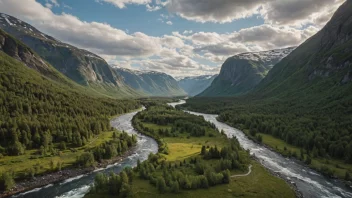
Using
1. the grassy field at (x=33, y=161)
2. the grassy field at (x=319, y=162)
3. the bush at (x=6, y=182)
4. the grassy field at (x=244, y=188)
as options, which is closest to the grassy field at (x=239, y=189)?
the grassy field at (x=244, y=188)

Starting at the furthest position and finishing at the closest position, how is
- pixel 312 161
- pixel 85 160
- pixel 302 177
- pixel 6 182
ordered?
pixel 312 161 → pixel 85 160 → pixel 302 177 → pixel 6 182

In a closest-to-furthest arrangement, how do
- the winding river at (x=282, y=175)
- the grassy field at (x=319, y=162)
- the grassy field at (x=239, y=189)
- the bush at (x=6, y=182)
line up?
the grassy field at (x=239, y=189) → the winding river at (x=282, y=175) → the bush at (x=6, y=182) → the grassy field at (x=319, y=162)

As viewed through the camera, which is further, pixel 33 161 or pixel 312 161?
pixel 312 161

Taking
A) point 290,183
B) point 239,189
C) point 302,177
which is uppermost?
point 302,177

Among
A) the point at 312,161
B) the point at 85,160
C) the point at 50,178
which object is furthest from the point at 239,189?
the point at 50,178

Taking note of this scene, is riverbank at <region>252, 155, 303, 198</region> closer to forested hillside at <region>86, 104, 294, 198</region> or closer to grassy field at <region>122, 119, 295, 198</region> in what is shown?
grassy field at <region>122, 119, 295, 198</region>

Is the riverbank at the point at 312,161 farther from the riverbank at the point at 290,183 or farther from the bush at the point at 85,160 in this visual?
the bush at the point at 85,160

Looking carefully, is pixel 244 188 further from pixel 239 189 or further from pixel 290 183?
pixel 290 183

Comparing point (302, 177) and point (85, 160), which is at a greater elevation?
point (302, 177)

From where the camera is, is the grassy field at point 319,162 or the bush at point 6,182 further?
the grassy field at point 319,162

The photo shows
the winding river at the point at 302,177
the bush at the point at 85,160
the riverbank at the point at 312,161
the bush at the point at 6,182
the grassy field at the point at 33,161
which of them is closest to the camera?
the bush at the point at 6,182

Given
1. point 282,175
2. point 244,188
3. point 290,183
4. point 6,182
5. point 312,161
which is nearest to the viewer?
point 6,182
